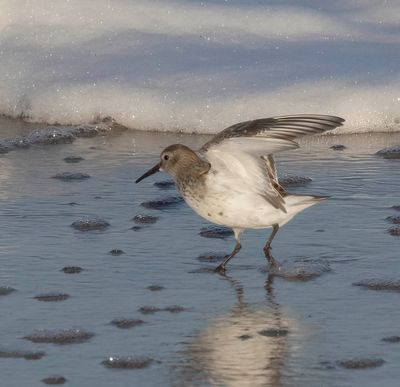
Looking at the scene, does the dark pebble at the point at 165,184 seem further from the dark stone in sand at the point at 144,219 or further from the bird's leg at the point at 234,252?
the bird's leg at the point at 234,252

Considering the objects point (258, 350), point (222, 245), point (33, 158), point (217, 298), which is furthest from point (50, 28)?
point (258, 350)

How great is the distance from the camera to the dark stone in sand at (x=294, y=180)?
7.73 meters

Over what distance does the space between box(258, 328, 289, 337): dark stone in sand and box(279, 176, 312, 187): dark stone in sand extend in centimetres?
255

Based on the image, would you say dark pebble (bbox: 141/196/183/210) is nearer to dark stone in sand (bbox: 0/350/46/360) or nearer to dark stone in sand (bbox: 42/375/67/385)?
dark stone in sand (bbox: 0/350/46/360)

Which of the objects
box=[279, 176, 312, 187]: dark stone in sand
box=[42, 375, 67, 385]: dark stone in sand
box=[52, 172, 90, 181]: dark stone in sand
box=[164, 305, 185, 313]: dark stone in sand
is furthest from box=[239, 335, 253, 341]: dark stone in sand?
box=[52, 172, 90, 181]: dark stone in sand

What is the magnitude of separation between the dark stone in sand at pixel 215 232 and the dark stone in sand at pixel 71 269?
93 cm

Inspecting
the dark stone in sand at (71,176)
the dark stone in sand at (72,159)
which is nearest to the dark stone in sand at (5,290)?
the dark stone in sand at (71,176)

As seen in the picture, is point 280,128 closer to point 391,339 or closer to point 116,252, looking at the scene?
point 116,252

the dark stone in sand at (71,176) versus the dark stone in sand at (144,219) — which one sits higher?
the dark stone in sand at (71,176)

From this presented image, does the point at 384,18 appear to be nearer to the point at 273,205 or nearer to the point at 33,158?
the point at 33,158

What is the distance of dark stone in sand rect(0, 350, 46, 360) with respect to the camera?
4879mm

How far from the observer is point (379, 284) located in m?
5.80

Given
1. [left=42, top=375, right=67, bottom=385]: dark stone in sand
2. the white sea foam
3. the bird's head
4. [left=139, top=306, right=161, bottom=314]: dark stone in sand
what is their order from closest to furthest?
[left=42, top=375, right=67, bottom=385]: dark stone in sand, [left=139, top=306, right=161, bottom=314]: dark stone in sand, the bird's head, the white sea foam

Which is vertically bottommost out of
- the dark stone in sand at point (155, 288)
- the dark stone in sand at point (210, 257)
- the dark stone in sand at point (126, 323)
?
the dark stone in sand at point (126, 323)
